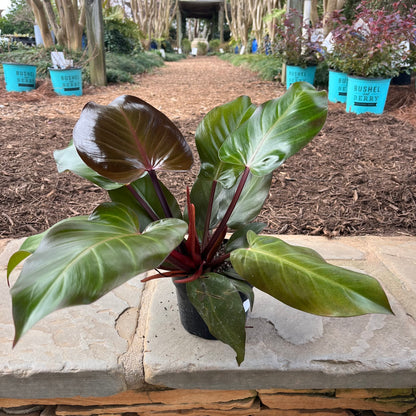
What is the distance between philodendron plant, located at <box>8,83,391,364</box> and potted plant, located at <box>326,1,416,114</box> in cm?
352

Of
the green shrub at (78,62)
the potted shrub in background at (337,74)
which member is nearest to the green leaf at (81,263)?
the potted shrub in background at (337,74)

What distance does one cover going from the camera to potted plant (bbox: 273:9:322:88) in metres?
5.78

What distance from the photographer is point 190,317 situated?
1.15 m

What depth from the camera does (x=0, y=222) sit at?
6.88 ft

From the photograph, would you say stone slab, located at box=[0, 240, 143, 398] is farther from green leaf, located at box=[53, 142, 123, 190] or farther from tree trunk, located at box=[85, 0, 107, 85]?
tree trunk, located at box=[85, 0, 107, 85]

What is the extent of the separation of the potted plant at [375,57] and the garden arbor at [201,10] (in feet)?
70.7

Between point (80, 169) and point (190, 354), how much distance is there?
624 mm

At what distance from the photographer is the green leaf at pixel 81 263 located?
2.15ft

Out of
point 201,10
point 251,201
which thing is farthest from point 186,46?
point 251,201

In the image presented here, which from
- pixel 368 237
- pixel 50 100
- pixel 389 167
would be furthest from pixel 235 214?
pixel 50 100

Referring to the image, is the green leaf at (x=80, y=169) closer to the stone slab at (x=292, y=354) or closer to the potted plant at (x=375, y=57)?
the stone slab at (x=292, y=354)

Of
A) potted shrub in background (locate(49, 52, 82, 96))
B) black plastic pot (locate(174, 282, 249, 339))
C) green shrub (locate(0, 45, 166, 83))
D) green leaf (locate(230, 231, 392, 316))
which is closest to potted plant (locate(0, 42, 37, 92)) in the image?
potted shrub in background (locate(49, 52, 82, 96))

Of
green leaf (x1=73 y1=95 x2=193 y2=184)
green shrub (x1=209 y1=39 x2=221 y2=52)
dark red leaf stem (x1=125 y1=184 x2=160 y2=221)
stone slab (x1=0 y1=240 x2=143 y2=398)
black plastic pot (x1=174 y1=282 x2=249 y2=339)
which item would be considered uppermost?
green shrub (x1=209 y1=39 x2=221 y2=52)

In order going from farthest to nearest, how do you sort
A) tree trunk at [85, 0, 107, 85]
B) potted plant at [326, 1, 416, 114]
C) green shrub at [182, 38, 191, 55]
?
green shrub at [182, 38, 191, 55] < tree trunk at [85, 0, 107, 85] < potted plant at [326, 1, 416, 114]
